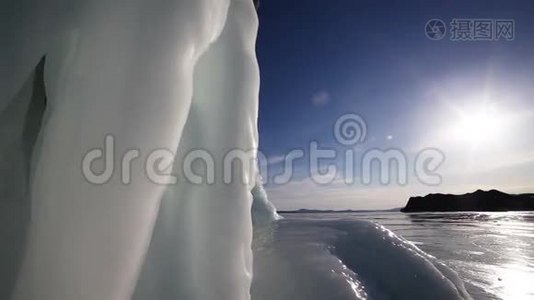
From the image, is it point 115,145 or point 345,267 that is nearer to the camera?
point 115,145

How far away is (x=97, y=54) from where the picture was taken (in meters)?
1.74

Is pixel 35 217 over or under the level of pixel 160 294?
over

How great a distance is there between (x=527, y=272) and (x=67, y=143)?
27.0 feet

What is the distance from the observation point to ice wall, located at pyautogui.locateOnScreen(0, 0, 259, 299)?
5.42ft

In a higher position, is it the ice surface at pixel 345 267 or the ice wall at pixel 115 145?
the ice wall at pixel 115 145

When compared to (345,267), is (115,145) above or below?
above

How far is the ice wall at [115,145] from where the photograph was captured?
165 cm

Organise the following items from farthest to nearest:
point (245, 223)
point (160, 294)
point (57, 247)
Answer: point (245, 223) < point (160, 294) < point (57, 247)

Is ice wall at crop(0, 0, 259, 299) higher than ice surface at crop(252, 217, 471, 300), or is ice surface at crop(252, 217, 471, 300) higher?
ice wall at crop(0, 0, 259, 299)

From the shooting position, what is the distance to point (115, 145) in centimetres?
172

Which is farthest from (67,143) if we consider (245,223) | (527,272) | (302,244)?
(527,272)

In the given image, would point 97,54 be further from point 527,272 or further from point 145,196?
point 527,272

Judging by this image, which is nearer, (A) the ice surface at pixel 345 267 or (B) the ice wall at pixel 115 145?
(B) the ice wall at pixel 115 145

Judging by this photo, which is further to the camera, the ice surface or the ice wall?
the ice surface
